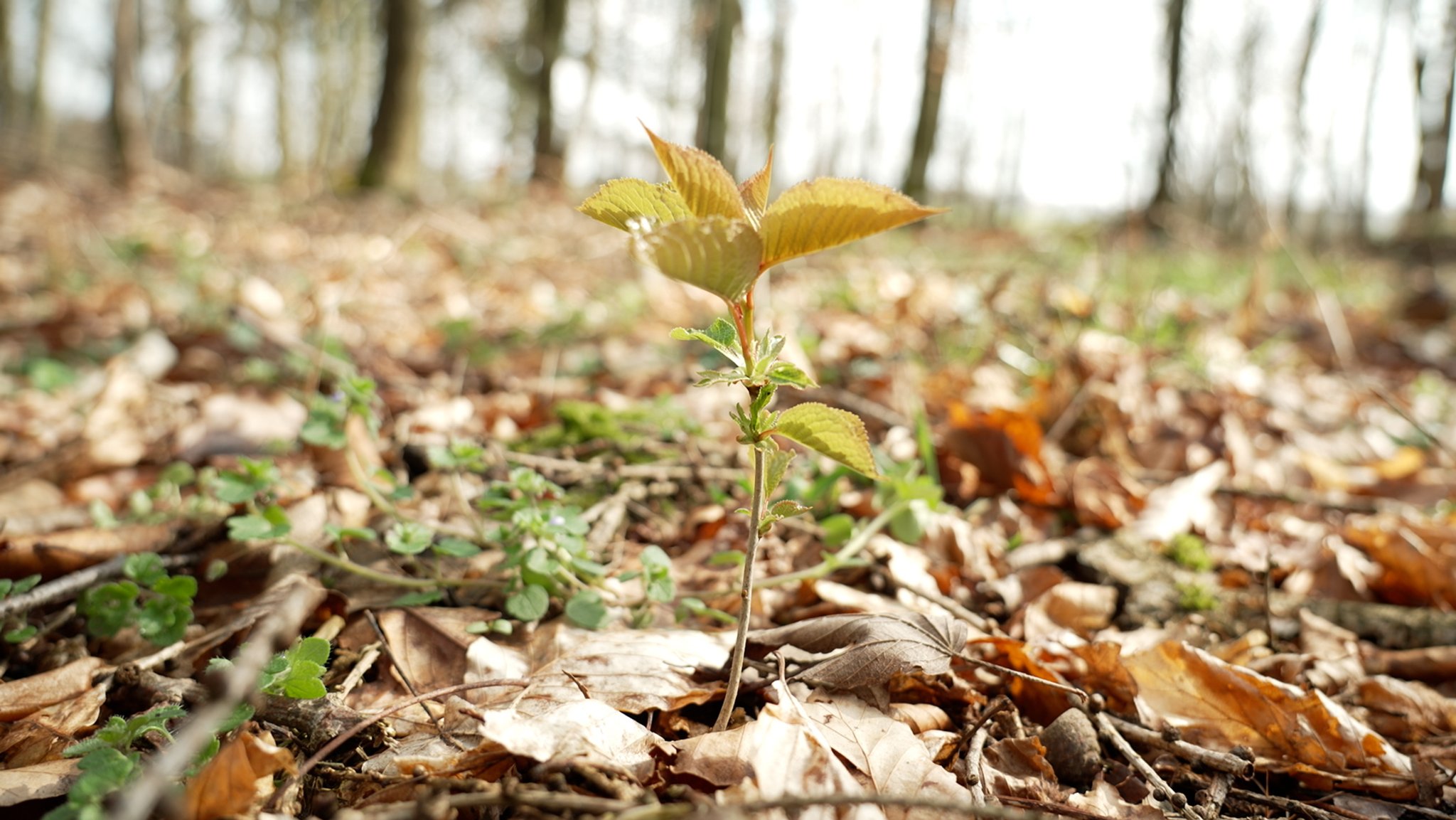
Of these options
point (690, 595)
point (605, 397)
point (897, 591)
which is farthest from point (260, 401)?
point (897, 591)

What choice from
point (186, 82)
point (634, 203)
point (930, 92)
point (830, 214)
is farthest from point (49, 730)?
point (186, 82)

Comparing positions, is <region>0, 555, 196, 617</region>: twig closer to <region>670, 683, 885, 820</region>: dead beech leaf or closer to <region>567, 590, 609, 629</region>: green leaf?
<region>567, 590, 609, 629</region>: green leaf

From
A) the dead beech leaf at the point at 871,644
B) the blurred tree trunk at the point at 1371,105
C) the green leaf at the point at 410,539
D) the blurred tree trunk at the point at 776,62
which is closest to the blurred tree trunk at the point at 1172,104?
the blurred tree trunk at the point at 776,62

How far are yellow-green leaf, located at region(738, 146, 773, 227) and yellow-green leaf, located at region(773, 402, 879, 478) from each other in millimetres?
207

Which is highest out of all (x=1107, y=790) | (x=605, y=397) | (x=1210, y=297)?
(x=1210, y=297)

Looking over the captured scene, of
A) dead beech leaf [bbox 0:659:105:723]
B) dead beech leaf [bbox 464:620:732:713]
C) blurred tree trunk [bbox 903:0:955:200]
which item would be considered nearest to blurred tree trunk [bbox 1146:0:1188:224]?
blurred tree trunk [bbox 903:0:955:200]

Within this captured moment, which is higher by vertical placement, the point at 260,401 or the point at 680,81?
the point at 680,81

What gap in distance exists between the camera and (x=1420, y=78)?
16531 mm

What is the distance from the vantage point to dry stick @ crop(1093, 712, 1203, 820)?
1045mm

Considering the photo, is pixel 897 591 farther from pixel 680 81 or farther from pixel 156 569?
pixel 680 81

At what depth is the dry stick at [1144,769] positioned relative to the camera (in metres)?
1.04

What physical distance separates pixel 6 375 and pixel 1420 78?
74.2ft

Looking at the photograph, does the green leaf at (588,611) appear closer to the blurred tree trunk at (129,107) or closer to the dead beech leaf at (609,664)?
the dead beech leaf at (609,664)

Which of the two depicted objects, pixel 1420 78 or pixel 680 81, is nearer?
pixel 1420 78
